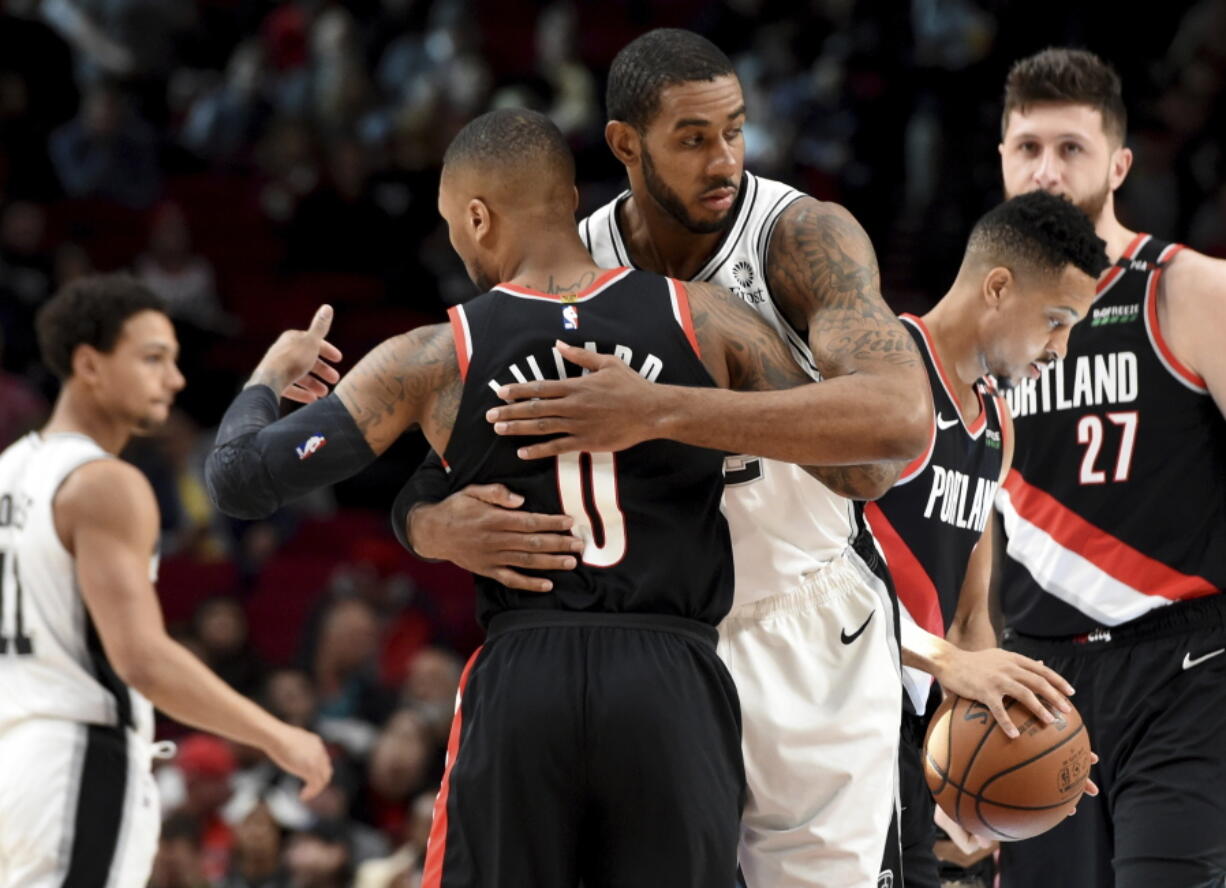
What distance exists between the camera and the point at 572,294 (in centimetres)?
358

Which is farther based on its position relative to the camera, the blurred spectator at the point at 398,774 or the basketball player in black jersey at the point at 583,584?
the blurred spectator at the point at 398,774

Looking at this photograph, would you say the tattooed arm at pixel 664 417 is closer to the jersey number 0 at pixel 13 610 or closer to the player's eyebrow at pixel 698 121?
the player's eyebrow at pixel 698 121

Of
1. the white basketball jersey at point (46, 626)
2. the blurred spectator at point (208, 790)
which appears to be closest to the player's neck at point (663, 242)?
the white basketball jersey at point (46, 626)

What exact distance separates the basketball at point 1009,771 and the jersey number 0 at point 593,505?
1.32 m

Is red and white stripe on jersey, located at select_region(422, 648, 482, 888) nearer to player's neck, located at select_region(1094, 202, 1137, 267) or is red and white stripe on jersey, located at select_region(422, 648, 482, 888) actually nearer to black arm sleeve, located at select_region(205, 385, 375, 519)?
black arm sleeve, located at select_region(205, 385, 375, 519)

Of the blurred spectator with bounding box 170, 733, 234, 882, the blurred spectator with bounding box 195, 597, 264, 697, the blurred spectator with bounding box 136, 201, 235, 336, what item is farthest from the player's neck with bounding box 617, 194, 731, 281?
the blurred spectator with bounding box 136, 201, 235, 336

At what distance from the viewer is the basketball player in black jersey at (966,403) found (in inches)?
183

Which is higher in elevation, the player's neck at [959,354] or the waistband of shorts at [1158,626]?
the player's neck at [959,354]

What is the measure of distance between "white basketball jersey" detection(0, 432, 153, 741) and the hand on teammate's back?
0.50 m

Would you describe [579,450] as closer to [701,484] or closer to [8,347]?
[701,484]

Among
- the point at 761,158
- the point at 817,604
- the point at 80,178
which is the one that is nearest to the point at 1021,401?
the point at 817,604

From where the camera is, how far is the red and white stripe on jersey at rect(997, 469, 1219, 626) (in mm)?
4906

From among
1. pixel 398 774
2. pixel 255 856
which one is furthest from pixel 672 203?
pixel 398 774

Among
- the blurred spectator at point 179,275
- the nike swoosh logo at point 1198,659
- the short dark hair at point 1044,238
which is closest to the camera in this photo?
the short dark hair at point 1044,238
